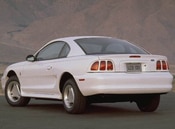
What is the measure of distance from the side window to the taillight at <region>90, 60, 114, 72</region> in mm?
1149

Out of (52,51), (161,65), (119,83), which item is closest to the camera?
(119,83)

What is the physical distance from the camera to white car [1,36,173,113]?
27.8ft

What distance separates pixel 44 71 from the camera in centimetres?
991

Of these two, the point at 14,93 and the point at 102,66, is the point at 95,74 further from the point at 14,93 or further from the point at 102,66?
the point at 14,93

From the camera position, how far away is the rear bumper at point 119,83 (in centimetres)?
834

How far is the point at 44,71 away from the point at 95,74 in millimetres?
1761

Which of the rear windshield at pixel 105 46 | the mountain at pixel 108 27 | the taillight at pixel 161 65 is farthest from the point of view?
the mountain at pixel 108 27

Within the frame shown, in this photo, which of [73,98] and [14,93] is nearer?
[73,98]

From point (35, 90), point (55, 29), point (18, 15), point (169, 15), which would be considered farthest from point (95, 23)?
point (35, 90)

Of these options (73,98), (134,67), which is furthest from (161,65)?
(73,98)

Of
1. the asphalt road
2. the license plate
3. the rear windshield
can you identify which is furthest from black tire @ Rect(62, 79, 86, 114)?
the license plate

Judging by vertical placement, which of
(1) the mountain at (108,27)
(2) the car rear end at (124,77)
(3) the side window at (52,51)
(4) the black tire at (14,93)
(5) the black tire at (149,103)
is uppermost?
(1) the mountain at (108,27)

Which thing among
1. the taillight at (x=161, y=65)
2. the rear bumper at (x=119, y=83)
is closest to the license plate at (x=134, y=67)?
the rear bumper at (x=119, y=83)

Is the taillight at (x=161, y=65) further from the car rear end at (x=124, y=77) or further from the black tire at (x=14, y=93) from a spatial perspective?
the black tire at (x=14, y=93)
